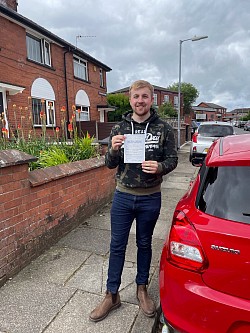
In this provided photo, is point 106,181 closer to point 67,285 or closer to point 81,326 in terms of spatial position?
point 67,285

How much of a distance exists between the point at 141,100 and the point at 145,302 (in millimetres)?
1662

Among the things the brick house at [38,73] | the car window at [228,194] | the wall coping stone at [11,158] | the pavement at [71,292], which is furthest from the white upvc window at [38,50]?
the car window at [228,194]

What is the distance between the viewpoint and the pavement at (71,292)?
202cm

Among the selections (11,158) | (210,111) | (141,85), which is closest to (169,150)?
(141,85)

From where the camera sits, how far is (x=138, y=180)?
2051mm

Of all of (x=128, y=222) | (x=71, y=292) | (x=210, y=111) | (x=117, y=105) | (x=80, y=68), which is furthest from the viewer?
(x=210, y=111)

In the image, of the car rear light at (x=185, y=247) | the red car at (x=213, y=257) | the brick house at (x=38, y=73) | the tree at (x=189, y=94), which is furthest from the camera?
the tree at (x=189, y=94)

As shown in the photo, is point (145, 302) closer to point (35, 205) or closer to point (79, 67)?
point (35, 205)

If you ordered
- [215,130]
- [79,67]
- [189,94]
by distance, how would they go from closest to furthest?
[215,130]
[79,67]
[189,94]

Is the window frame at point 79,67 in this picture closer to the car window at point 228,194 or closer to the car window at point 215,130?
the car window at point 215,130

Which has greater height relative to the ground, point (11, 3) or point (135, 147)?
point (11, 3)

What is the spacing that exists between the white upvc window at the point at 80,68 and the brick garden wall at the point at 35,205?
14.3 m

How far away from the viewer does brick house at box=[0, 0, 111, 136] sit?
35.9ft

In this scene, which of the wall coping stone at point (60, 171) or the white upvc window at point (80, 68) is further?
the white upvc window at point (80, 68)
